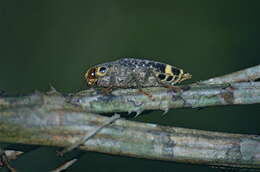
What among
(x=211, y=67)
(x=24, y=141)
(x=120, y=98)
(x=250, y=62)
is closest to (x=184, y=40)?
(x=211, y=67)

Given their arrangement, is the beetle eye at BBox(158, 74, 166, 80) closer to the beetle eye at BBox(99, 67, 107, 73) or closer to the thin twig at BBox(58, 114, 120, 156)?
the beetle eye at BBox(99, 67, 107, 73)

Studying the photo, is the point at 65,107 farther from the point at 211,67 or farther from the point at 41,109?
the point at 211,67

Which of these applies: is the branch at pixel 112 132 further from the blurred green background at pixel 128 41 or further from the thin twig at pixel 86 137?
the blurred green background at pixel 128 41

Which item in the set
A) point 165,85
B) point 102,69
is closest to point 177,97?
point 165,85

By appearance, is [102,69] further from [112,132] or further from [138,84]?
[112,132]

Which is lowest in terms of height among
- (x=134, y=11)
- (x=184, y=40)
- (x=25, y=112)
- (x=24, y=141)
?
(x=24, y=141)
